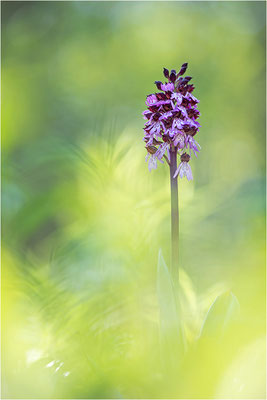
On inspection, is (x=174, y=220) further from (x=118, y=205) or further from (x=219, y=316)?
(x=118, y=205)

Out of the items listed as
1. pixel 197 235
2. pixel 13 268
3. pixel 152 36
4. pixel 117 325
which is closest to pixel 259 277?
pixel 197 235

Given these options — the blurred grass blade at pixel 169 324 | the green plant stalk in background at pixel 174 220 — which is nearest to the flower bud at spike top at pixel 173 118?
the green plant stalk in background at pixel 174 220

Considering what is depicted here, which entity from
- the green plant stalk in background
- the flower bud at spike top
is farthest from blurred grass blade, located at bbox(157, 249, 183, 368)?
the flower bud at spike top

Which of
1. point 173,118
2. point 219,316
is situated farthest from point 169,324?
point 173,118

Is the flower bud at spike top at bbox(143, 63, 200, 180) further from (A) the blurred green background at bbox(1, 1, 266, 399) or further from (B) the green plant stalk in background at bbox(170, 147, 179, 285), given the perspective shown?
(A) the blurred green background at bbox(1, 1, 266, 399)

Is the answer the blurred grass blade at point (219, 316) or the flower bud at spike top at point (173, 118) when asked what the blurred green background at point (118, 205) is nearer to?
the blurred grass blade at point (219, 316)
